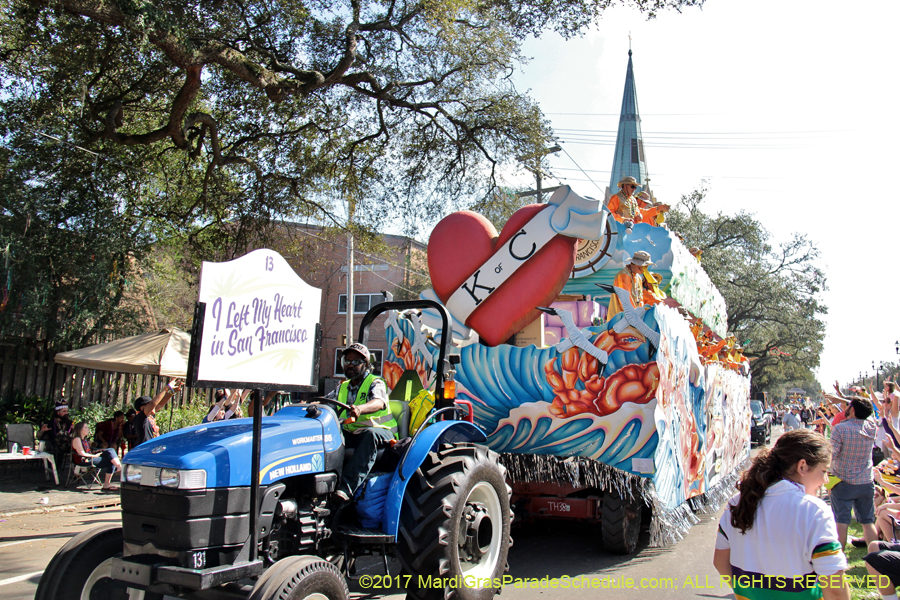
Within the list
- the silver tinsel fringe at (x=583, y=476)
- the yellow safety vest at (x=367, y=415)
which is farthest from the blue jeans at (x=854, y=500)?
the yellow safety vest at (x=367, y=415)

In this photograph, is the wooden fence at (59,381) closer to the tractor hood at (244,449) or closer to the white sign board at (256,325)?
the tractor hood at (244,449)

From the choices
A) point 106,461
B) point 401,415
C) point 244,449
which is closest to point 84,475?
point 106,461

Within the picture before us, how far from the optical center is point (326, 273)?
27984mm

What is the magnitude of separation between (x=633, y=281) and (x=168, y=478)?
5.76m

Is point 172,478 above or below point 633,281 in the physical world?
below

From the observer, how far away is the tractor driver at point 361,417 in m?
3.86

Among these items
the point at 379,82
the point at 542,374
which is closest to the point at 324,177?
the point at 379,82

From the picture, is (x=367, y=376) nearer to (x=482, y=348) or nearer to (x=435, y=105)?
(x=482, y=348)

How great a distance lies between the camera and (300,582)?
2875 millimetres

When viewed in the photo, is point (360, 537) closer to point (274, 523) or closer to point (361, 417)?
point (274, 523)

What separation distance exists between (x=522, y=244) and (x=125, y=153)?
29.9ft

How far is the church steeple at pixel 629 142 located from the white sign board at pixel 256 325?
3362 cm

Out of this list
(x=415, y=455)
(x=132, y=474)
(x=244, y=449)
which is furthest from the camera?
(x=415, y=455)

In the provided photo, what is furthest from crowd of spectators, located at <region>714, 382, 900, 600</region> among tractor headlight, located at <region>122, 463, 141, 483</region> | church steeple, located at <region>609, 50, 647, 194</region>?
church steeple, located at <region>609, 50, 647, 194</region>
